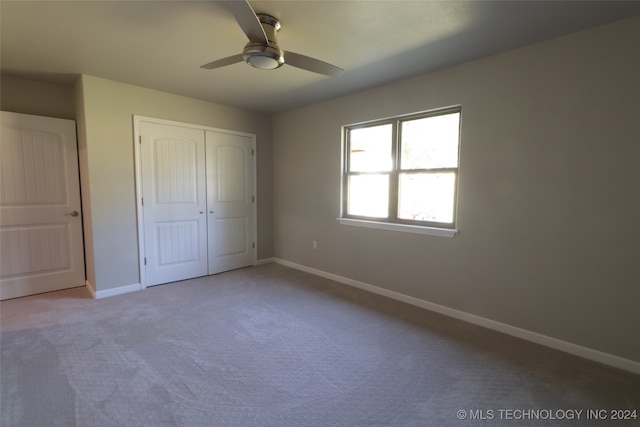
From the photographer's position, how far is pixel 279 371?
→ 205cm

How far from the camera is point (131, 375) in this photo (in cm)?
198

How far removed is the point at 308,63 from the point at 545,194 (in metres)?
2.19

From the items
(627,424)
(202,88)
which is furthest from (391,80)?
(627,424)

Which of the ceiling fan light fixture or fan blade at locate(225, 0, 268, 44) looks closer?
fan blade at locate(225, 0, 268, 44)

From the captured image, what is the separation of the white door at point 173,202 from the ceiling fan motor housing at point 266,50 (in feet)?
7.28

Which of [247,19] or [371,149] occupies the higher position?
[247,19]

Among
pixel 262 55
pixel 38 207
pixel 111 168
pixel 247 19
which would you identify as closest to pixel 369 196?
pixel 262 55

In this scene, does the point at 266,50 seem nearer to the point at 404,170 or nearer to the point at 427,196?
the point at 404,170

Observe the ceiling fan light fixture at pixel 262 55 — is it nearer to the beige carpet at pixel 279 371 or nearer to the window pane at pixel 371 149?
the window pane at pixel 371 149

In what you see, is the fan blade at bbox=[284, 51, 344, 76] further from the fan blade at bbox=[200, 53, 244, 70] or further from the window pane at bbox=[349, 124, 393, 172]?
the window pane at bbox=[349, 124, 393, 172]

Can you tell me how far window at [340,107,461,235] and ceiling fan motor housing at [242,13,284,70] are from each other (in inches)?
69.7

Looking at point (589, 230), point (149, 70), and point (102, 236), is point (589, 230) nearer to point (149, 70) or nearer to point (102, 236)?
point (149, 70)

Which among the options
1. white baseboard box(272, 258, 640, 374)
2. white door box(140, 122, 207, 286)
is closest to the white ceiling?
white door box(140, 122, 207, 286)

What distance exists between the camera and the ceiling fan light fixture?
1.93 metres
